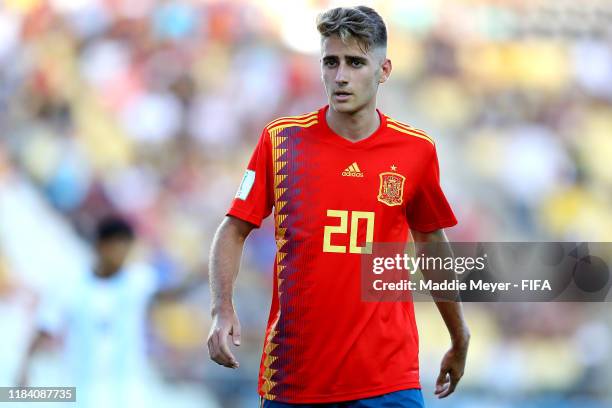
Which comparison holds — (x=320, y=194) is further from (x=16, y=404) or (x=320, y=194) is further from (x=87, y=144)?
(x=87, y=144)

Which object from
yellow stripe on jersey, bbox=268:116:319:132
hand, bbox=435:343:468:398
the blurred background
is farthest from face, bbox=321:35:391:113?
the blurred background

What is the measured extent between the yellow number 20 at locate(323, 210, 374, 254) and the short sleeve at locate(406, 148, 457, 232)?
9.4 inches

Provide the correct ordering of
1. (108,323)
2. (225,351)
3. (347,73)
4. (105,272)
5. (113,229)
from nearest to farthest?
1. (225,351)
2. (347,73)
3. (108,323)
4. (105,272)
5. (113,229)

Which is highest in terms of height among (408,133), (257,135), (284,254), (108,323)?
(257,135)

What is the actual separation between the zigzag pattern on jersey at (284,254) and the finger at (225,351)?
11.3 inches

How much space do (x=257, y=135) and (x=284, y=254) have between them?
4.62 m

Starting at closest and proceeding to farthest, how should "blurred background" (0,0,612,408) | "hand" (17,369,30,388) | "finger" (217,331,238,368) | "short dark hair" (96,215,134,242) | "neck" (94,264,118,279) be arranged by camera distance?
"finger" (217,331,238,368) → "neck" (94,264,118,279) → "hand" (17,369,30,388) → "short dark hair" (96,215,134,242) → "blurred background" (0,0,612,408)

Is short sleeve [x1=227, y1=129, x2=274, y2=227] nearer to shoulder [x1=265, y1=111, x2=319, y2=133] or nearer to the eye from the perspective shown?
shoulder [x1=265, y1=111, x2=319, y2=133]

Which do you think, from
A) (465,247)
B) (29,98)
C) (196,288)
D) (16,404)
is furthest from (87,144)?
(465,247)

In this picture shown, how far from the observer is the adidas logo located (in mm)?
3525

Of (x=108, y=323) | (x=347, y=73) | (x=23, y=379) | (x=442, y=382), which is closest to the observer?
(x=347, y=73)

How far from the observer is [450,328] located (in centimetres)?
381

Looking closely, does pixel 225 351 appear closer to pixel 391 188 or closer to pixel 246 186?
pixel 246 186

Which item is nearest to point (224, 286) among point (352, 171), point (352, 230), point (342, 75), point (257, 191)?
point (257, 191)
